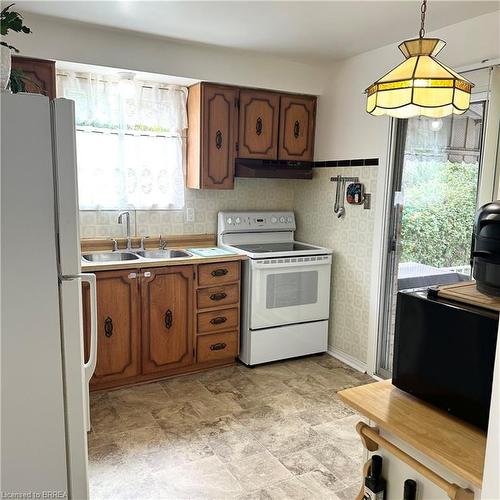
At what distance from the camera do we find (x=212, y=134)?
3643 millimetres

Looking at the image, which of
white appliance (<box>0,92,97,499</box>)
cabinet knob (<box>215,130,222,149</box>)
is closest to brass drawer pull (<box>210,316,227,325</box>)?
cabinet knob (<box>215,130,222,149</box>)

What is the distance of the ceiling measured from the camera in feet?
8.46

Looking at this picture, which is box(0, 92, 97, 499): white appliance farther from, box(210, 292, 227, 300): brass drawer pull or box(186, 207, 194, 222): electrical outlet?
box(186, 207, 194, 222): electrical outlet

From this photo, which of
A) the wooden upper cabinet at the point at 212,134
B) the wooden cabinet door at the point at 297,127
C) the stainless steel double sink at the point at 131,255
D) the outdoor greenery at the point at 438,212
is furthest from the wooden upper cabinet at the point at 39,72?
the outdoor greenery at the point at 438,212

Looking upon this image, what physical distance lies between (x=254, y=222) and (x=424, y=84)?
269 cm

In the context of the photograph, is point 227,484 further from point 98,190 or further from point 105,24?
point 105,24

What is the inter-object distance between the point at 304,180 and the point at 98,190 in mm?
1827

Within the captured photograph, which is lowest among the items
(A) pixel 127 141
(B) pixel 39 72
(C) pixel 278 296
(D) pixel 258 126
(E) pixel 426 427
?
(C) pixel 278 296

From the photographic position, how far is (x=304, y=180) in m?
4.23

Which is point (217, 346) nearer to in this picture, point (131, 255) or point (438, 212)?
point (131, 255)

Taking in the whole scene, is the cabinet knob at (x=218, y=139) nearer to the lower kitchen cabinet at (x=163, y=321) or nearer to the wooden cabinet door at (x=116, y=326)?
the lower kitchen cabinet at (x=163, y=321)

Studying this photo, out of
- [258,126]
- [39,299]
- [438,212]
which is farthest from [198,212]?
[39,299]

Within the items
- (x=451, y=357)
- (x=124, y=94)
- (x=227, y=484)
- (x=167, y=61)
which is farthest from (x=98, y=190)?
(x=451, y=357)

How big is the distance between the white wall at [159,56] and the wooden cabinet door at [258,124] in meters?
0.11
